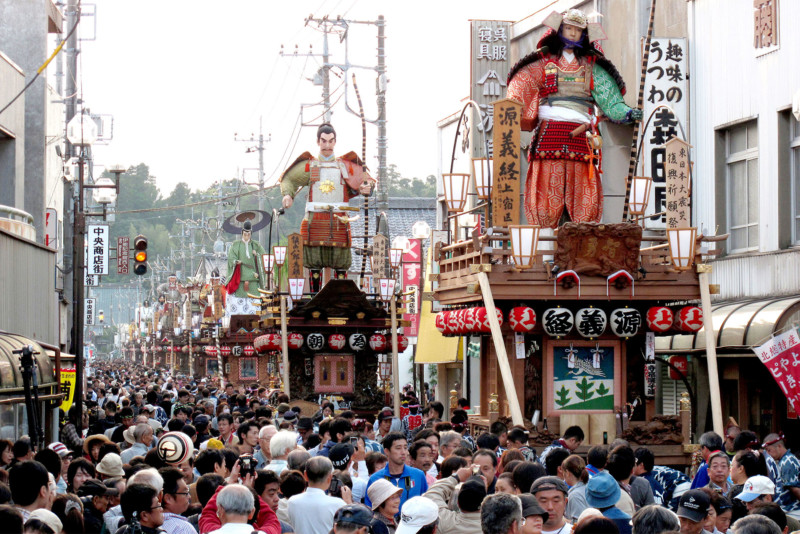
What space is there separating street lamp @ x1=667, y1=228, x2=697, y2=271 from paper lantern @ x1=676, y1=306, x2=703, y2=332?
3.02 feet

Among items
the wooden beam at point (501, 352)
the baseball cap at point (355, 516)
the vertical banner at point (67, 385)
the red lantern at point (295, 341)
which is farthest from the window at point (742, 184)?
the baseball cap at point (355, 516)

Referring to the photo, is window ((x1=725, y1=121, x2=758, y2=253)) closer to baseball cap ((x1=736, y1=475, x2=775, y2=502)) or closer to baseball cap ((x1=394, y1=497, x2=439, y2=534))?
baseball cap ((x1=736, y1=475, x2=775, y2=502))

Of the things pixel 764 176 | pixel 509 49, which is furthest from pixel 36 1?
pixel 764 176

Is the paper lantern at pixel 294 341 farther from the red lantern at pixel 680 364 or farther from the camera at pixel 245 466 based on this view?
the camera at pixel 245 466

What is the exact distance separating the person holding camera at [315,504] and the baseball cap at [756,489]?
290 centimetres

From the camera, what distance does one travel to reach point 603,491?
25.3 ft

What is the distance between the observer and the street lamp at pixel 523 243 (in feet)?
48.8

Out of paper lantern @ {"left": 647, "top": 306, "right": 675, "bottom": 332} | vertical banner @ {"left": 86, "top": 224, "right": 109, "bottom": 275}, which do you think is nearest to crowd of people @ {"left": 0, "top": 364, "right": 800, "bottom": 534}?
paper lantern @ {"left": 647, "top": 306, "right": 675, "bottom": 332}

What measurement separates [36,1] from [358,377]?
11.6 meters

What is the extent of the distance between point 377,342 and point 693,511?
19.1 metres

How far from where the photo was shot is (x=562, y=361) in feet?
54.4

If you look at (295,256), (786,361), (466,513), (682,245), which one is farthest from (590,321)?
(295,256)

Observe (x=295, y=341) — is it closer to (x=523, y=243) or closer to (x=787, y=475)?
(x=523, y=243)

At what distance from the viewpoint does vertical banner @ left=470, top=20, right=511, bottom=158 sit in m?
25.2
